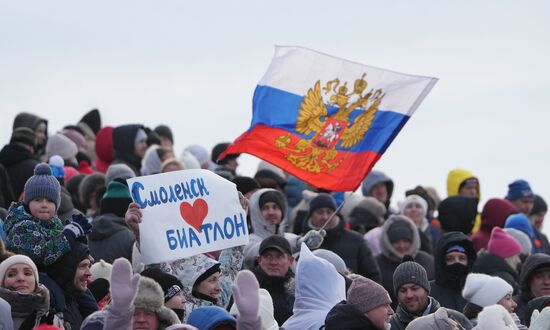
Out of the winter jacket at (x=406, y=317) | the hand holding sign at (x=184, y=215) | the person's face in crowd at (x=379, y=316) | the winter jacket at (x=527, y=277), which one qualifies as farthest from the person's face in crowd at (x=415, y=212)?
the person's face in crowd at (x=379, y=316)

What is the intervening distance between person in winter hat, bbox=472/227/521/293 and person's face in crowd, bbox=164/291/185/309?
16.4ft

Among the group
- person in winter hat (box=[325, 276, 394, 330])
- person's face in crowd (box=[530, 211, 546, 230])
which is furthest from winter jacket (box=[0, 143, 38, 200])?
person in winter hat (box=[325, 276, 394, 330])

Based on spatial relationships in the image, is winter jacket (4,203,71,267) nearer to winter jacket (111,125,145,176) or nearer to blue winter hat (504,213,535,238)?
winter jacket (111,125,145,176)

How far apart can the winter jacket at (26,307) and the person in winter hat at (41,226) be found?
31.2 inches

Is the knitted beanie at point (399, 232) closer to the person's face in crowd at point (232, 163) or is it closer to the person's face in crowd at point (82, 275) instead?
the person's face in crowd at point (232, 163)

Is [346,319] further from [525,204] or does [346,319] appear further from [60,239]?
[525,204]

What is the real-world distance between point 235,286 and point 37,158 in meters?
8.61

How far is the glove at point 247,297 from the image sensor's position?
11086 millimetres

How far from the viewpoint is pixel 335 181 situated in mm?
15672

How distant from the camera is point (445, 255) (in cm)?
1612

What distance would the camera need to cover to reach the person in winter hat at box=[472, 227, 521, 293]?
17.1 metres

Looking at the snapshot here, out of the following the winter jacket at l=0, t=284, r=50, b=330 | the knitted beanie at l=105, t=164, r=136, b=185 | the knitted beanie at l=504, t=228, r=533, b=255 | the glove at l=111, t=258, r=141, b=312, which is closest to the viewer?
the glove at l=111, t=258, r=141, b=312

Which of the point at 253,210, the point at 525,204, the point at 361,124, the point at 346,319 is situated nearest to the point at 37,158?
the point at 253,210

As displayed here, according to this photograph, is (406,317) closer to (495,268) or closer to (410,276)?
(410,276)
